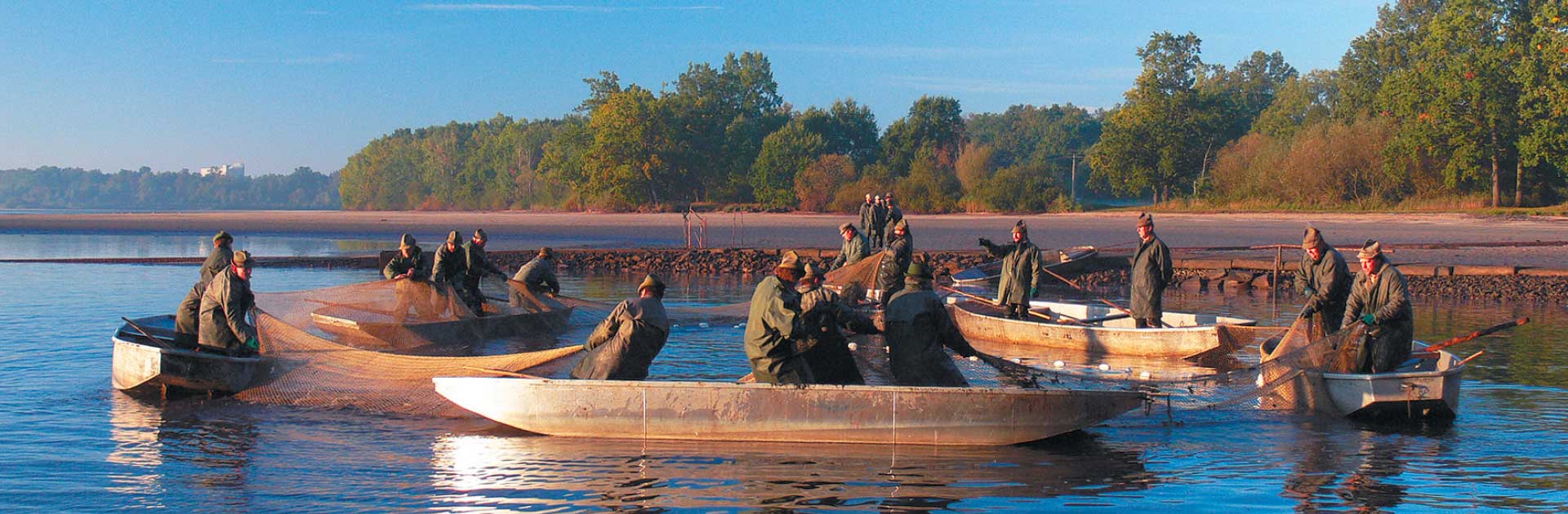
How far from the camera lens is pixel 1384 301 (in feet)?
32.6

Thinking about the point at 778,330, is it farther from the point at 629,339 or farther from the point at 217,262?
the point at 217,262

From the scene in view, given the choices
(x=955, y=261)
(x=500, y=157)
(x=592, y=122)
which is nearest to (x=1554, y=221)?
(x=955, y=261)

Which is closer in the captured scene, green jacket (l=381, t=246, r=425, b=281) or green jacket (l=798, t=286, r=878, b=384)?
green jacket (l=798, t=286, r=878, b=384)

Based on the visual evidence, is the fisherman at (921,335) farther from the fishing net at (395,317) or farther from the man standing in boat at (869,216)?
the man standing in boat at (869,216)

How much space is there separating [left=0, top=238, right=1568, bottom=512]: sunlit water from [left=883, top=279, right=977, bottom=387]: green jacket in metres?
0.57

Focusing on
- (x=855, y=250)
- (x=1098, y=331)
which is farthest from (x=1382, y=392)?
(x=855, y=250)

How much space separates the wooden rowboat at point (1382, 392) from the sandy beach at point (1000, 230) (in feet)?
55.0

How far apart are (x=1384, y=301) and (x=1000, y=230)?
35.9 metres

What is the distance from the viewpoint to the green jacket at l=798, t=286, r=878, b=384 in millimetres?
8812

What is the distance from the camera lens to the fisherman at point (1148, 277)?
13.2 m

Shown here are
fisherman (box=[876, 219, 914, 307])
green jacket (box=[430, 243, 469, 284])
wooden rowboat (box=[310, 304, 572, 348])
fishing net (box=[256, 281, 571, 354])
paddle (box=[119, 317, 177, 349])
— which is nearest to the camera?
paddle (box=[119, 317, 177, 349])

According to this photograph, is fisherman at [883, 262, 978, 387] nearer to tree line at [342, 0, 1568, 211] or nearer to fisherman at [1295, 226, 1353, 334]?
fisherman at [1295, 226, 1353, 334]

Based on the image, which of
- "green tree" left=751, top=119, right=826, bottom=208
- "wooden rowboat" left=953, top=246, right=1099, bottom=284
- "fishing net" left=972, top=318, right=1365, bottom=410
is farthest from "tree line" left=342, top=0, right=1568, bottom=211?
"fishing net" left=972, top=318, right=1365, bottom=410

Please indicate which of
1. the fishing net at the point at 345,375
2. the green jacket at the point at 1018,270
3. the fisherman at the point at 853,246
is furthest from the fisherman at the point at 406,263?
the green jacket at the point at 1018,270
